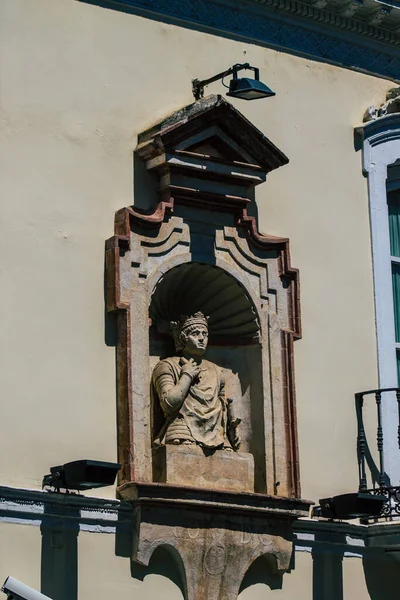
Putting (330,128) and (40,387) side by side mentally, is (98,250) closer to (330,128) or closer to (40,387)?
(40,387)

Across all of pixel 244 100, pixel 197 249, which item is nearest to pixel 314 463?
pixel 197 249

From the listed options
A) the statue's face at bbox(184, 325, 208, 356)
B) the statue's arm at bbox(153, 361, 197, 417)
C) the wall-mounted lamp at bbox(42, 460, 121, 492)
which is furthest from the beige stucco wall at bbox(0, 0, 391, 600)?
the statue's face at bbox(184, 325, 208, 356)

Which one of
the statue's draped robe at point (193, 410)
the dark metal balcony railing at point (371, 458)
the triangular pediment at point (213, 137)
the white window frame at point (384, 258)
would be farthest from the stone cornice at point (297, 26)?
the dark metal balcony railing at point (371, 458)

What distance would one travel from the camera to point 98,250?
14641 millimetres

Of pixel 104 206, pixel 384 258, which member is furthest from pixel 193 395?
pixel 384 258

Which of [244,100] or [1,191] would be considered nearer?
[1,191]

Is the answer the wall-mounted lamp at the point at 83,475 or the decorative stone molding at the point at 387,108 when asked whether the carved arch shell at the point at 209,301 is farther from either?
the decorative stone molding at the point at 387,108

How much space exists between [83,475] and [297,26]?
508cm

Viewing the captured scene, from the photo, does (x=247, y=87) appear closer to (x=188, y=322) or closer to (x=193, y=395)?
(x=188, y=322)

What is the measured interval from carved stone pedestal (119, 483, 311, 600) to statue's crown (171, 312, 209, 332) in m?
1.41

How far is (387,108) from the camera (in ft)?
55.3

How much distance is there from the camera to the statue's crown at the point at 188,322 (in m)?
15.0

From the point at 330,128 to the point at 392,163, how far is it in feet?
2.29

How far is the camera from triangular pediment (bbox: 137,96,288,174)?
14.9 m
